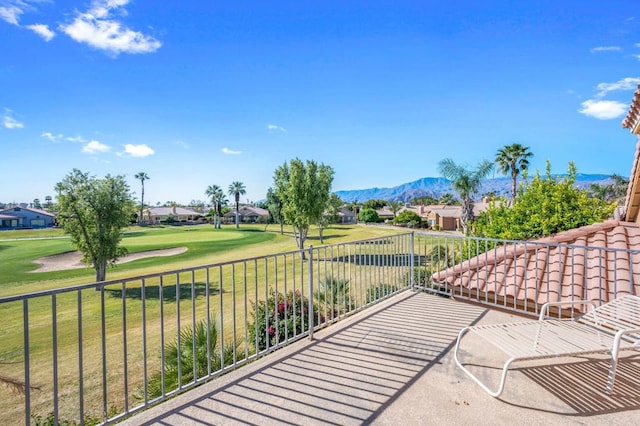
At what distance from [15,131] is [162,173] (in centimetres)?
2861

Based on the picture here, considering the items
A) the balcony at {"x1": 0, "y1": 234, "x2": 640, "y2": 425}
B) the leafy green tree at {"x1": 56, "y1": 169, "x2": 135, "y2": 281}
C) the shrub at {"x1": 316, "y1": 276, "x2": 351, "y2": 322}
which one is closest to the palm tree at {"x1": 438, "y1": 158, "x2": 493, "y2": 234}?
the balcony at {"x1": 0, "y1": 234, "x2": 640, "y2": 425}

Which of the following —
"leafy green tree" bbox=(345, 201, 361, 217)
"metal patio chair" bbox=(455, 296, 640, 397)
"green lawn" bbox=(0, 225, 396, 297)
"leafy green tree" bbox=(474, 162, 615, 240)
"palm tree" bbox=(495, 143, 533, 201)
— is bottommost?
"green lawn" bbox=(0, 225, 396, 297)

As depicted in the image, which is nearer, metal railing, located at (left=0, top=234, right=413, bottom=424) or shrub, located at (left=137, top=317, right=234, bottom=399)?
metal railing, located at (left=0, top=234, right=413, bottom=424)

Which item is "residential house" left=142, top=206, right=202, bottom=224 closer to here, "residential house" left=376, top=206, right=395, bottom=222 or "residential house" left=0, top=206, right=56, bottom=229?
"residential house" left=0, top=206, right=56, bottom=229

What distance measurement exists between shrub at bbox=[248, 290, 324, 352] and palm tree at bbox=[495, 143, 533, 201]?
104ft

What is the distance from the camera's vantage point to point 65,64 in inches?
1329

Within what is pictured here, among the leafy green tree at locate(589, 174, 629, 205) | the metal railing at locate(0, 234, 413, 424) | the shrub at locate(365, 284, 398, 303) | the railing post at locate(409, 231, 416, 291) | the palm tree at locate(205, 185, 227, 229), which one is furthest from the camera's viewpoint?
the palm tree at locate(205, 185, 227, 229)

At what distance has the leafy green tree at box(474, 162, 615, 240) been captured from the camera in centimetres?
719

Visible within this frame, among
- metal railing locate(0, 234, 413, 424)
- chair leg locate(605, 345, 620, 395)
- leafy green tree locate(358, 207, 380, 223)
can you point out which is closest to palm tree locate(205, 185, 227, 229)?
leafy green tree locate(358, 207, 380, 223)

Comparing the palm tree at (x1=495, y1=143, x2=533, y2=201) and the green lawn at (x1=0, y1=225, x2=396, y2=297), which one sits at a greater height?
the palm tree at (x1=495, y1=143, x2=533, y2=201)

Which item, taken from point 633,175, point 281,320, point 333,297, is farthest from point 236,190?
point 633,175

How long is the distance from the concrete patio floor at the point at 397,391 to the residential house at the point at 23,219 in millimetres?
82245

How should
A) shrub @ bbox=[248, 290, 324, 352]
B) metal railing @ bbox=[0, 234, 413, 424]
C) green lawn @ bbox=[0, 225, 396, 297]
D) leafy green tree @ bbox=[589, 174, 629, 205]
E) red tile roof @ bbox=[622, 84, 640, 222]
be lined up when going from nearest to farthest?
metal railing @ bbox=[0, 234, 413, 424]
shrub @ bbox=[248, 290, 324, 352]
red tile roof @ bbox=[622, 84, 640, 222]
green lawn @ bbox=[0, 225, 396, 297]
leafy green tree @ bbox=[589, 174, 629, 205]

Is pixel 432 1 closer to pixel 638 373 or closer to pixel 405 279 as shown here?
pixel 405 279
